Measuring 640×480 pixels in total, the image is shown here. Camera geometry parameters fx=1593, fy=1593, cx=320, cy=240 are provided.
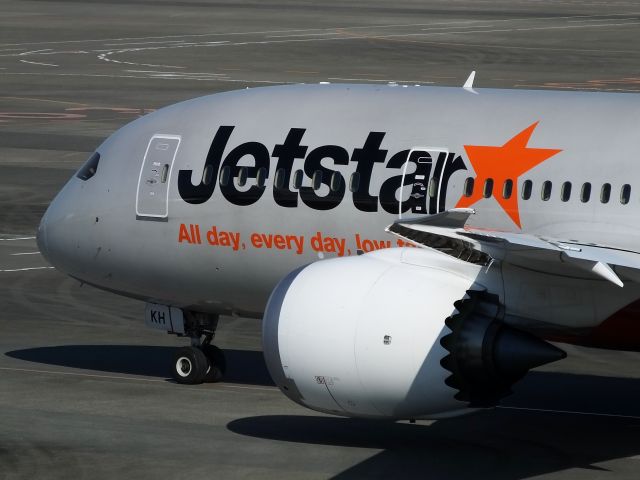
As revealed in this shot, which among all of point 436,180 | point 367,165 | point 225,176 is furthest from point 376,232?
point 225,176

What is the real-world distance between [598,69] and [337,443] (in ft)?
207

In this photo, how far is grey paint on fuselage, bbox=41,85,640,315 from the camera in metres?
23.5

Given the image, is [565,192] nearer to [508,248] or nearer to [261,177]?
[508,248]

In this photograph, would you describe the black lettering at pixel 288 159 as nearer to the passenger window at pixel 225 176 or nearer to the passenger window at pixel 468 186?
the passenger window at pixel 225 176

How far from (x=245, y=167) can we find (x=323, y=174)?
58.6 inches

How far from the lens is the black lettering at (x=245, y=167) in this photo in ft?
85.8

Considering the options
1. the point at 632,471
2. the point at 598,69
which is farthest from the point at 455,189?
the point at 598,69

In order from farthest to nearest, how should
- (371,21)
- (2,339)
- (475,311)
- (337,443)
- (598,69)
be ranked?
(371,21) → (598,69) → (2,339) → (337,443) → (475,311)

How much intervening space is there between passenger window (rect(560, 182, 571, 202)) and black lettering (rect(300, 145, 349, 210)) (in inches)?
145

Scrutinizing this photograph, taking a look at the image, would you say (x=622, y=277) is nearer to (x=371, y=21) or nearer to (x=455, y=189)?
(x=455, y=189)

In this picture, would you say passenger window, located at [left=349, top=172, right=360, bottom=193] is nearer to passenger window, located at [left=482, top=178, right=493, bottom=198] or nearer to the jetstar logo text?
the jetstar logo text

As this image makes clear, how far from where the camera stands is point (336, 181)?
2544 cm

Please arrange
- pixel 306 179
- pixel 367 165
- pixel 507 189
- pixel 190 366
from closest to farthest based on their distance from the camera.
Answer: pixel 507 189 < pixel 367 165 < pixel 306 179 < pixel 190 366

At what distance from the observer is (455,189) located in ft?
79.6
